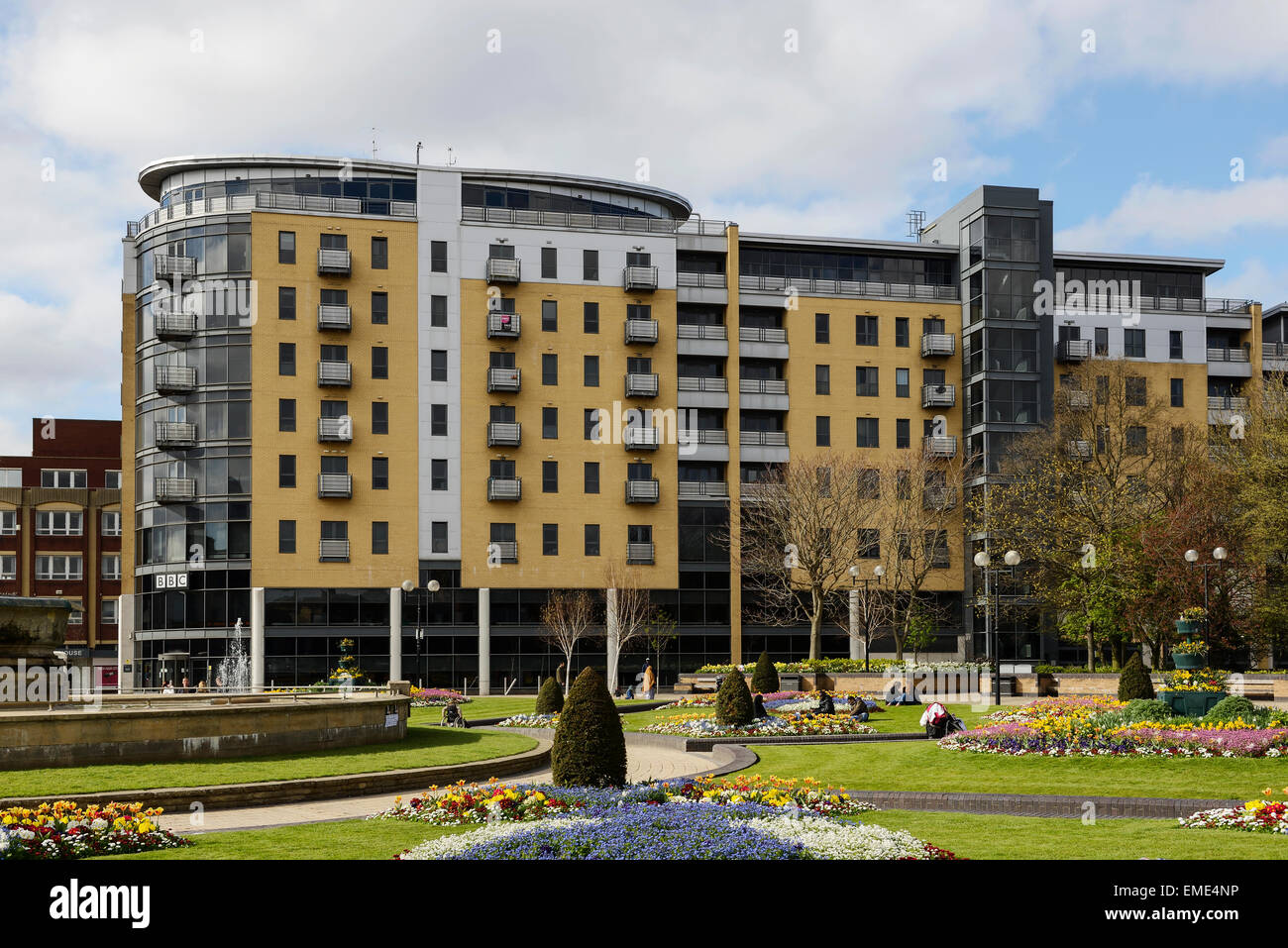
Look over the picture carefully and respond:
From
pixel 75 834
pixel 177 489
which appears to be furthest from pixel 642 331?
pixel 75 834

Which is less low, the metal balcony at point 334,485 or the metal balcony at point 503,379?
the metal balcony at point 503,379

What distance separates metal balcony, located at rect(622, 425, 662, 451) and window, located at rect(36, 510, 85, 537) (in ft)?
132

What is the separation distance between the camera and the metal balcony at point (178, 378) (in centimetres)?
6306

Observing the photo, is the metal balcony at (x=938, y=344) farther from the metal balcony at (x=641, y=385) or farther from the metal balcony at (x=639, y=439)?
A: the metal balcony at (x=639, y=439)

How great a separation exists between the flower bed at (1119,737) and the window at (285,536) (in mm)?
44476

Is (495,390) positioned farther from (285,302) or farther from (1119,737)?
(1119,737)

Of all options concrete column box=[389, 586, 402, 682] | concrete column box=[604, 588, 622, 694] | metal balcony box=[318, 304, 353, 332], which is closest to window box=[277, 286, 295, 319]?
metal balcony box=[318, 304, 353, 332]

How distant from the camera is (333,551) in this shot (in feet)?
207

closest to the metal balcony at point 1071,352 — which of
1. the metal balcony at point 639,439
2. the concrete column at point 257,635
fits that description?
the metal balcony at point 639,439

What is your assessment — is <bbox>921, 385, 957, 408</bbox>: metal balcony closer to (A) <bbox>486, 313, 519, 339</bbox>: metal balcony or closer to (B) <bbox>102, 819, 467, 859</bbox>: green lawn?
(A) <bbox>486, 313, 519, 339</bbox>: metal balcony

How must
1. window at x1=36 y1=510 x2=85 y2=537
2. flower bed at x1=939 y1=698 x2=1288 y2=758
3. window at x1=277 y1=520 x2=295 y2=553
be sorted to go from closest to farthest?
flower bed at x1=939 y1=698 x2=1288 y2=758 → window at x1=277 y1=520 x2=295 y2=553 → window at x1=36 y1=510 x2=85 y2=537

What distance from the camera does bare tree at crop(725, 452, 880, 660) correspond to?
193ft

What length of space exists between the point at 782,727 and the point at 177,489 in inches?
1667
